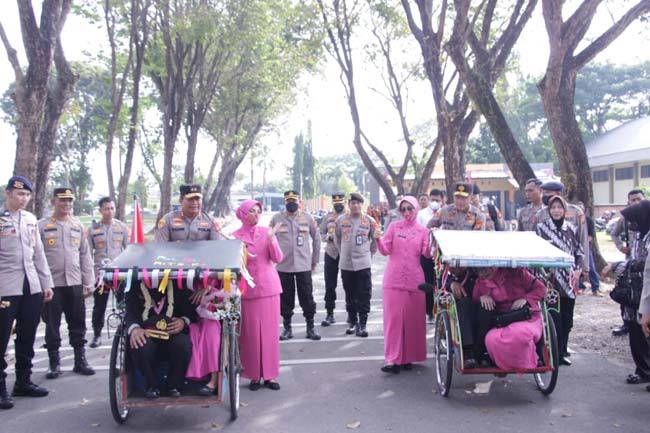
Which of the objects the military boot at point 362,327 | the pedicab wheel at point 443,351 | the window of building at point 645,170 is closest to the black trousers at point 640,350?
the pedicab wheel at point 443,351

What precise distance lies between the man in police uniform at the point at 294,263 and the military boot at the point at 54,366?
9.35 ft

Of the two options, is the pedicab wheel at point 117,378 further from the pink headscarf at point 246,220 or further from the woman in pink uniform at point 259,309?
the pink headscarf at point 246,220

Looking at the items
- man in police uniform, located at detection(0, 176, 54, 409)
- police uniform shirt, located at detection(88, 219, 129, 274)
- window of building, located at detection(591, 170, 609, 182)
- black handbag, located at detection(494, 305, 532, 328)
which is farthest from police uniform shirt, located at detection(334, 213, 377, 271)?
window of building, located at detection(591, 170, 609, 182)

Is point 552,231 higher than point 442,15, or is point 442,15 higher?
point 442,15

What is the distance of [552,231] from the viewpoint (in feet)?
23.0

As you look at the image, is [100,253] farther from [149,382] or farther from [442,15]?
[442,15]

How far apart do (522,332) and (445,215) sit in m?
2.98

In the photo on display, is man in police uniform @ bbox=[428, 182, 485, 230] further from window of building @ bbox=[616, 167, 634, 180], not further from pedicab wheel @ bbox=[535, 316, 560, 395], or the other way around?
window of building @ bbox=[616, 167, 634, 180]

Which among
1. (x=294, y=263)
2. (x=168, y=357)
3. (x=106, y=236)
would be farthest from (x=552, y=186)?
(x=106, y=236)

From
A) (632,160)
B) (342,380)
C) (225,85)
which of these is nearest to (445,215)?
(342,380)

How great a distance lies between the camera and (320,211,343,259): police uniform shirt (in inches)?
371

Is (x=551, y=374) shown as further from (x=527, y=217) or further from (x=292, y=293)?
(x=292, y=293)

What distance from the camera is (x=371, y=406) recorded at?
5566 millimetres

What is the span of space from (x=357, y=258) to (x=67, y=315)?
3799 millimetres
